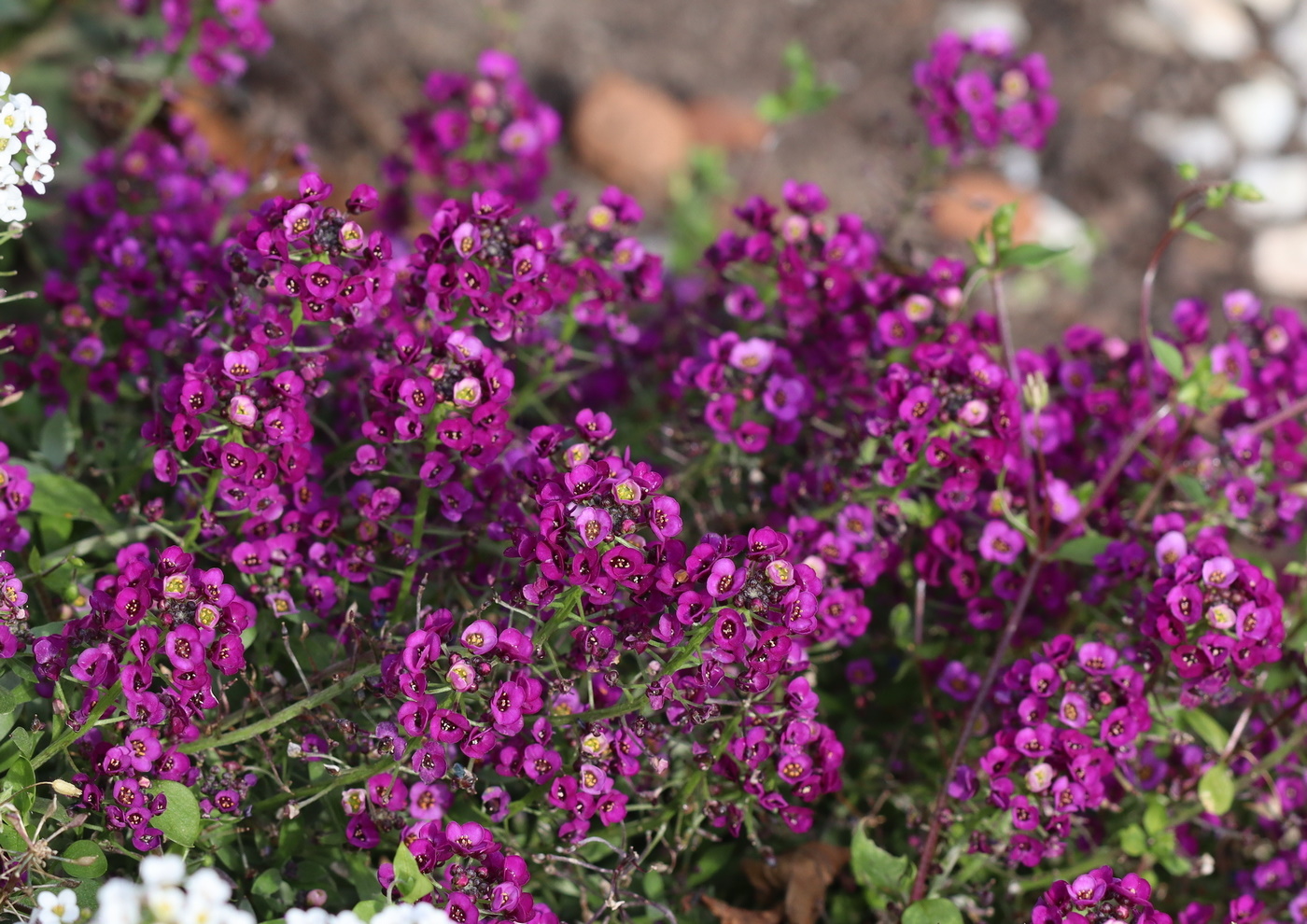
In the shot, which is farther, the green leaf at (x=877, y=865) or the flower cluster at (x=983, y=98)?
the flower cluster at (x=983, y=98)

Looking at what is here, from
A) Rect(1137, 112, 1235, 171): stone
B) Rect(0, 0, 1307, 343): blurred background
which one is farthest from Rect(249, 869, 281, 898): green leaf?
Rect(1137, 112, 1235, 171): stone

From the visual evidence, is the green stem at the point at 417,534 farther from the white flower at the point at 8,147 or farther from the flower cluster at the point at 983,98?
the flower cluster at the point at 983,98

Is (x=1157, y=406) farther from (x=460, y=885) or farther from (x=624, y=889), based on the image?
(x=460, y=885)

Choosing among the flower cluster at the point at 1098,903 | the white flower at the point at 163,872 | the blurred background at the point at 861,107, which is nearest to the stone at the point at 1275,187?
the blurred background at the point at 861,107

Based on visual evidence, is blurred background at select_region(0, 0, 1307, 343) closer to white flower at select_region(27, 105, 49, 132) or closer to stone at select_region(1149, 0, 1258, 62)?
stone at select_region(1149, 0, 1258, 62)

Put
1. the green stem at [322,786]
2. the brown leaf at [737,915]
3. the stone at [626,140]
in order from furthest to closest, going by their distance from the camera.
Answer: the stone at [626,140]
the brown leaf at [737,915]
the green stem at [322,786]

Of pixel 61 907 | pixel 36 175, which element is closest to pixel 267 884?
pixel 61 907
